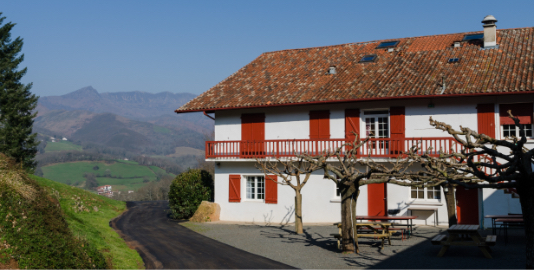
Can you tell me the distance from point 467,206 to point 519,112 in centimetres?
375

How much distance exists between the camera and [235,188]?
21.0m

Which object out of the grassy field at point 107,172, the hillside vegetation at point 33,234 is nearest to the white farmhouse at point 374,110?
the hillside vegetation at point 33,234

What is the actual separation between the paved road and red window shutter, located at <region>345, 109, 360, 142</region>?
7046 mm

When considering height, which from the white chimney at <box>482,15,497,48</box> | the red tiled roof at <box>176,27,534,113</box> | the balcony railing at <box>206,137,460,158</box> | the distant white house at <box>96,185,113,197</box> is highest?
the white chimney at <box>482,15,497,48</box>

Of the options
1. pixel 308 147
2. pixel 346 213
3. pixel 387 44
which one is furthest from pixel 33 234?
pixel 387 44

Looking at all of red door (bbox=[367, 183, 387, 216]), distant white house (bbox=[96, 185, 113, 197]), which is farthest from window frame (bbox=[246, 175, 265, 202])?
distant white house (bbox=[96, 185, 113, 197])

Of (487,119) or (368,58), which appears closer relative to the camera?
(487,119)

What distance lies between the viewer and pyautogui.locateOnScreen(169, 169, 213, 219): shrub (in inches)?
846

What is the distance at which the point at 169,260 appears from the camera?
12602mm

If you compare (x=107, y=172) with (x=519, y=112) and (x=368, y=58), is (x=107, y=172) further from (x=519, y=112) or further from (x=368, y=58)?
(x=519, y=112)

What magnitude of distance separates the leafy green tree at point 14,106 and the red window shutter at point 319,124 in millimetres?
17935

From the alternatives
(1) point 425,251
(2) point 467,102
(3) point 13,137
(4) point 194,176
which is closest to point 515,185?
(1) point 425,251

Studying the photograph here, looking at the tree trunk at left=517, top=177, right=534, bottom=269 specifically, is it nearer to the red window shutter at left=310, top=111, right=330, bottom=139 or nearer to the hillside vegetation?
the hillside vegetation

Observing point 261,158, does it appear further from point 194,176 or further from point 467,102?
point 467,102
